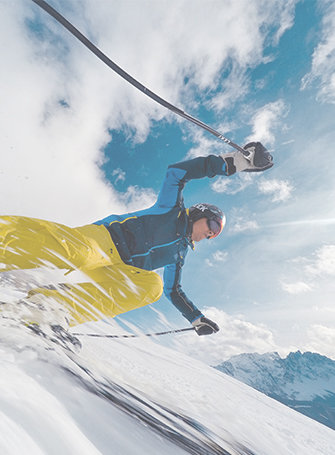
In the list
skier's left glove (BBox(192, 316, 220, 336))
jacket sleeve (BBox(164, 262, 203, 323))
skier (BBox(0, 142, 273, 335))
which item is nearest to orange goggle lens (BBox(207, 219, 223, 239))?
skier (BBox(0, 142, 273, 335))

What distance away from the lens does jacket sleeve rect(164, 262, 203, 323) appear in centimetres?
415

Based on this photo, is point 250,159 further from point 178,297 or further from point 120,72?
point 178,297

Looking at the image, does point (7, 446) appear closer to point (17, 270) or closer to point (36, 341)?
point (36, 341)

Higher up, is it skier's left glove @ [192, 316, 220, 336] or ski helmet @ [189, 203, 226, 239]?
ski helmet @ [189, 203, 226, 239]

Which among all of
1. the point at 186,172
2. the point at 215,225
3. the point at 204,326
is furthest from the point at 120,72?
the point at 204,326

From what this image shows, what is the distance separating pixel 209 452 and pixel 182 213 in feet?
7.79

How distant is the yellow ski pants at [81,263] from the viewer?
2.28 m

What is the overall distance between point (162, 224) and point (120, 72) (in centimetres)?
164

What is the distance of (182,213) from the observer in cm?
345

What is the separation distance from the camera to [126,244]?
303 centimetres

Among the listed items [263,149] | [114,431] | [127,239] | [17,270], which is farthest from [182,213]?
[114,431]

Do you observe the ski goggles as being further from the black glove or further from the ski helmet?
the black glove

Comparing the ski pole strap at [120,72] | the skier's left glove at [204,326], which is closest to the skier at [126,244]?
the ski pole strap at [120,72]

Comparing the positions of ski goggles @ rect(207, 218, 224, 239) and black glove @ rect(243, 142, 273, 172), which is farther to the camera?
ski goggles @ rect(207, 218, 224, 239)
